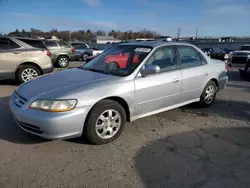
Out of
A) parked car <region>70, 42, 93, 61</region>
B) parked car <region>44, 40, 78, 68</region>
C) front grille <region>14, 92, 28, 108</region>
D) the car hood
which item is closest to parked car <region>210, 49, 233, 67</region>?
parked car <region>44, 40, 78, 68</region>

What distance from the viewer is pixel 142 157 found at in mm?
3096

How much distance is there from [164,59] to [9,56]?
217 inches

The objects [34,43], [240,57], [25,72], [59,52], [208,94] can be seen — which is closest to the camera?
[208,94]

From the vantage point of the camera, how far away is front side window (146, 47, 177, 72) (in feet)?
13.1

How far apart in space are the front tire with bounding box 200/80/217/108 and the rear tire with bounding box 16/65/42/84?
5574mm

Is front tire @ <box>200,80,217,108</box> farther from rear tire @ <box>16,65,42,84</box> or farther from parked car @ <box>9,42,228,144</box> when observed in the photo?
rear tire @ <box>16,65,42,84</box>

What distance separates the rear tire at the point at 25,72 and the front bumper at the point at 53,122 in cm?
474

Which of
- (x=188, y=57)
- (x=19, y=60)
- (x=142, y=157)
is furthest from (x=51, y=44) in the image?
(x=142, y=157)

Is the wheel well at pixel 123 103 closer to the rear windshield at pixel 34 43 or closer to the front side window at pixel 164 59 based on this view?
the front side window at pixel 164 59

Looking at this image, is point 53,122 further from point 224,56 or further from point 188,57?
point 224,56

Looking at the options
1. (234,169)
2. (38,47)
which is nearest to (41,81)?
(234,169)

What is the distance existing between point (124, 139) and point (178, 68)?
1.76m

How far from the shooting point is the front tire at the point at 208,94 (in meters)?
4.98

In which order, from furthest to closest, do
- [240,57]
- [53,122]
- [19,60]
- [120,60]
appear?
[240,57], [19,60], [120,60], [53,122]
